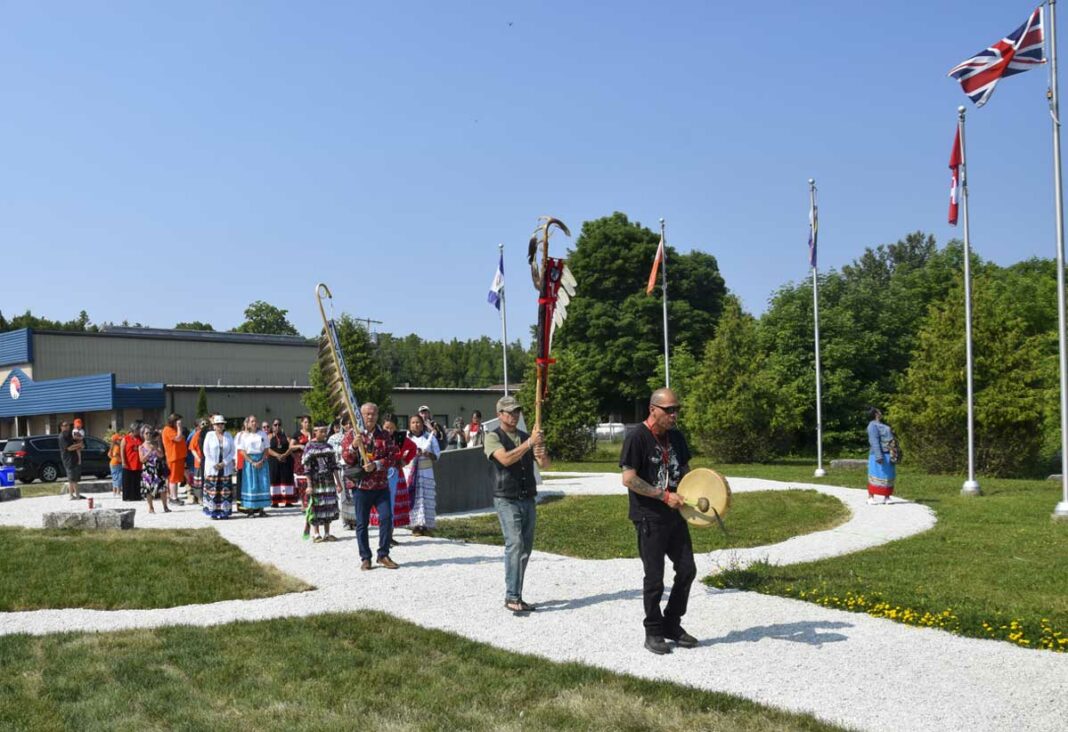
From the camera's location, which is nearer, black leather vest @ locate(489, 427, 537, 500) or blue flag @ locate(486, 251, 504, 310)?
black leather vest @ locate(489, 427, 537, 500)

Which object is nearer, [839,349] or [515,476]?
[515,476]

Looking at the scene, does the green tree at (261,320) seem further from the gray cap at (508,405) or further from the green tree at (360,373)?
the gray cap at (508,405)

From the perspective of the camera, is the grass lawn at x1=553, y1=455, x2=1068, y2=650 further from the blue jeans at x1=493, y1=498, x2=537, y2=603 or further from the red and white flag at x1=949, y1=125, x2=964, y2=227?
the red and white flag at x1=949, y1=125, x2=964, y2=227

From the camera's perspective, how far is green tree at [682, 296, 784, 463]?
33.5 metres

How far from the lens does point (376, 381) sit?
2029 inches

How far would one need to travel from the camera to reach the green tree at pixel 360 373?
49.9m

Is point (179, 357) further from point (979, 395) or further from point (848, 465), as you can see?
point (979, 395)

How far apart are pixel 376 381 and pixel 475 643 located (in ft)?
147

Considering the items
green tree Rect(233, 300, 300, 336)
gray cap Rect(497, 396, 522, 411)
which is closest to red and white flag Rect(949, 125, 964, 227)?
gray cap Rect(497, 396, 522, 411)

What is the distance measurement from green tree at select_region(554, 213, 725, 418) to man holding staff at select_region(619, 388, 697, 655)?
45.2m

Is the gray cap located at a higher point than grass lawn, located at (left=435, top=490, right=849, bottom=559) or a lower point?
higher

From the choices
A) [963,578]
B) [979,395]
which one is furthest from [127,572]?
[979,395]

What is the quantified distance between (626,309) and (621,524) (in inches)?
1521

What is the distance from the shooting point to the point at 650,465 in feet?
23.7
